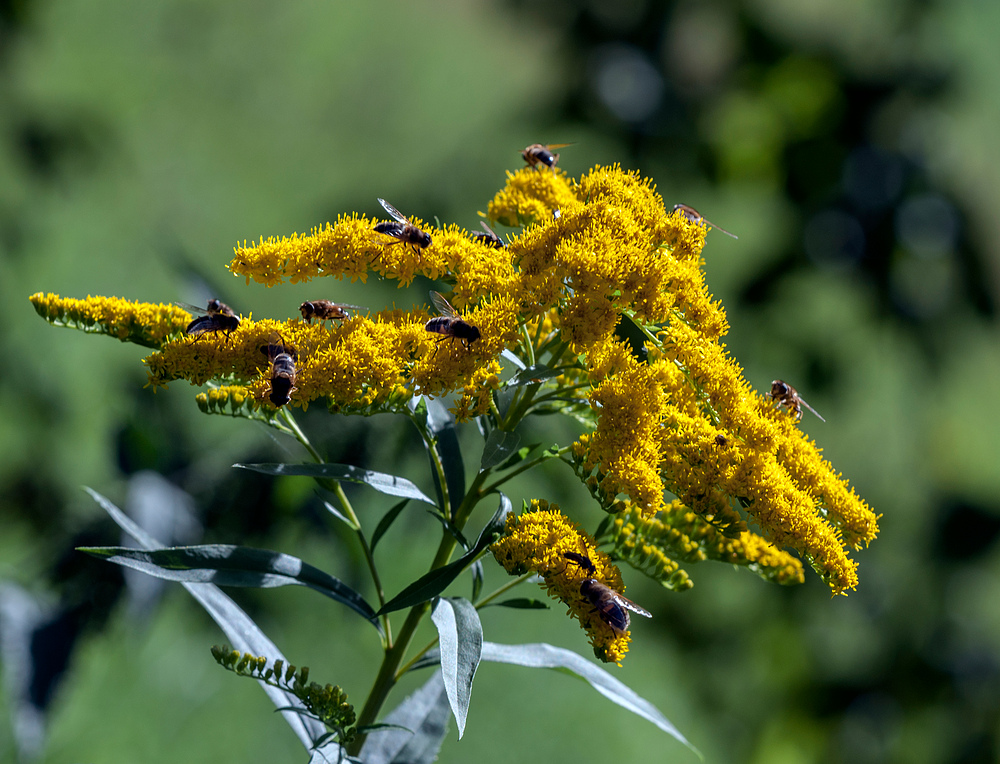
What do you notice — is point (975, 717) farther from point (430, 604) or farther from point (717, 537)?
point (430, 604)

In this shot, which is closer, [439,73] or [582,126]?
[582,126]

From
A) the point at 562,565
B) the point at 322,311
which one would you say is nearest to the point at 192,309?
the point at 322,311

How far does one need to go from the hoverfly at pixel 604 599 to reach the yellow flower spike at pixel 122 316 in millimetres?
972

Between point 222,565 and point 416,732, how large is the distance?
2.46 ft

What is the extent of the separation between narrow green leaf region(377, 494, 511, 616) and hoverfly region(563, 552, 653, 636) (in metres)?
0.15

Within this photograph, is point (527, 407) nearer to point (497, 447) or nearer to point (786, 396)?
point (497, 447)

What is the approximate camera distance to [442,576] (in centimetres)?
167

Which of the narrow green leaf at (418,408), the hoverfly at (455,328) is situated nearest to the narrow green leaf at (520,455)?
the narrow green leaf at (418,408)

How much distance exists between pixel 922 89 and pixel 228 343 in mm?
2707

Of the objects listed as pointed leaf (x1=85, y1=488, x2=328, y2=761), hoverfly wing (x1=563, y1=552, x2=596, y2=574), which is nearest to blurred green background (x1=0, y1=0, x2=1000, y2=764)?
pointed leaf (x1=85, y1=488, x2=328, y2=761)

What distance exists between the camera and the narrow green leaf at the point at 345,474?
5.26 feet

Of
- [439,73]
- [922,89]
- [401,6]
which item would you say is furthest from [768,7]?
[401,6]

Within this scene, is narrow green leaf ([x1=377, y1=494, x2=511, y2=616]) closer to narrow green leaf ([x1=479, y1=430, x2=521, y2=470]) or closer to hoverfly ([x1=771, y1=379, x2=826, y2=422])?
narrow green leaf ([x1=479, y1=430, x2=521, y2=470])

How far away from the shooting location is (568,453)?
5.92ft
